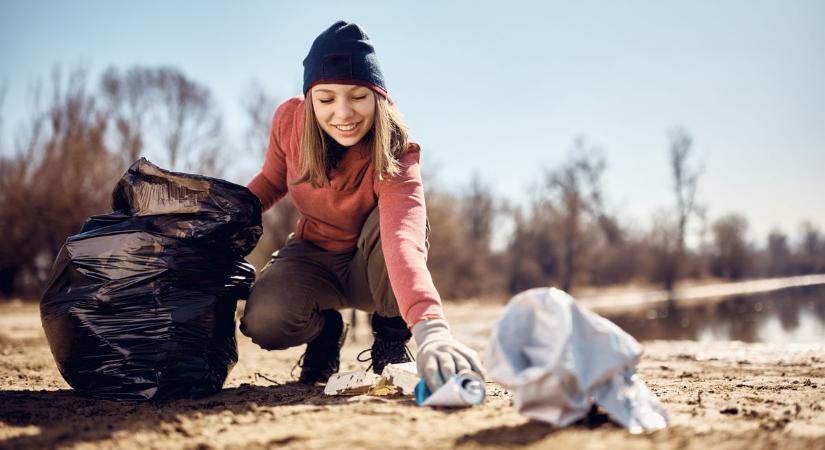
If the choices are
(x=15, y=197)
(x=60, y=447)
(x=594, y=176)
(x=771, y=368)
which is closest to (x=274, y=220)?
(x=15, y=197)

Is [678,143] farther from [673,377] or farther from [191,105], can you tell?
[673,377]

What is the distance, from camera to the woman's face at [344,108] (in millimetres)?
2289

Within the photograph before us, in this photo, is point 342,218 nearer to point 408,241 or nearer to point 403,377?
point 408,241

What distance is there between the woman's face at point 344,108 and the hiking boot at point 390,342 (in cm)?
91

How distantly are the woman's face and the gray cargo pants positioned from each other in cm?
39

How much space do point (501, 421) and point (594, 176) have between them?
96.9 ft

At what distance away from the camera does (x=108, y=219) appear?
231 cm

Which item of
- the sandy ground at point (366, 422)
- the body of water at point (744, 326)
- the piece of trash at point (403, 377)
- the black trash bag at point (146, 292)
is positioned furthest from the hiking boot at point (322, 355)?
the body of water at point (744, 326)

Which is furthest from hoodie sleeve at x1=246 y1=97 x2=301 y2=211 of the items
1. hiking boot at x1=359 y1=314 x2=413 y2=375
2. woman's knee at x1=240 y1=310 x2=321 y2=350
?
hiking boot at x1=359 y1=314 x2=413 y2=375

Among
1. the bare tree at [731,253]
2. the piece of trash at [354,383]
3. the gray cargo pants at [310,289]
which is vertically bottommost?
the bare tree at [731,253]

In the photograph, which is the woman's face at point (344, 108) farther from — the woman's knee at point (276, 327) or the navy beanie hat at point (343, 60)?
the woman's knee at point (276, 327)

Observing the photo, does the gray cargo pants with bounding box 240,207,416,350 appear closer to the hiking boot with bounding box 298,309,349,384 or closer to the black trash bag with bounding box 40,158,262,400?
the hiking boot with bounding box 298,309,349,384

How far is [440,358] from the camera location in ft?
5.64

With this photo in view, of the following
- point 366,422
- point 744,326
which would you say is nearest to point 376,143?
point 366,422
